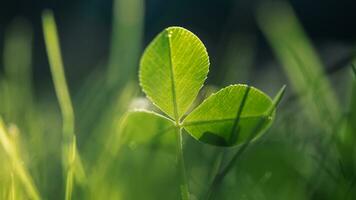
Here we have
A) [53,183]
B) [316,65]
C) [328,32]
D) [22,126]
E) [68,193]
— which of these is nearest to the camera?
[68,193]

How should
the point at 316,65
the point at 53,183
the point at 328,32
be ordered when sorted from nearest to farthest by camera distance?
the point at 53,183, the point at 316,65, the point at 328,32

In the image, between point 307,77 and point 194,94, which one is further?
point 307,77

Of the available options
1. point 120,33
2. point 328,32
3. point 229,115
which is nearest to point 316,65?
point 120,33

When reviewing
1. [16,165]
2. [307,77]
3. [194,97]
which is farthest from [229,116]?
[307,77]

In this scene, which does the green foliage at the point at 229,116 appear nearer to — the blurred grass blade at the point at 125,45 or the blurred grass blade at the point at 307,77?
the blurred grass blade at the point at 307,77

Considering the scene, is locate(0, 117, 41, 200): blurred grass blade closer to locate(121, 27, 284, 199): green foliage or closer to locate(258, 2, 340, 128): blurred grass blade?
locate(121, 27, 284, 199): green foliage

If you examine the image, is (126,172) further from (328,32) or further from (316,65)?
(328,32)

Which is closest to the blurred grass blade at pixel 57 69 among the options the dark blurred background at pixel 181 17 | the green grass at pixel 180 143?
the green grass at pixel 180 143

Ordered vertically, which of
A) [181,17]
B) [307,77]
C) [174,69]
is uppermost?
[174,69]

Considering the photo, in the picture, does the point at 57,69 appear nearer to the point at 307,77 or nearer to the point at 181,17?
the point at 307,77
